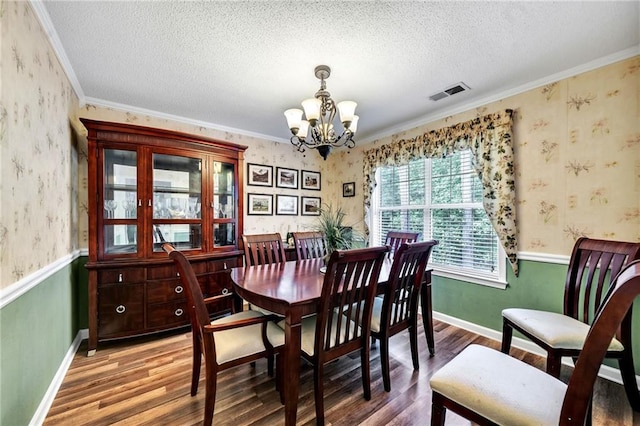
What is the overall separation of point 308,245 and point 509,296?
205cm

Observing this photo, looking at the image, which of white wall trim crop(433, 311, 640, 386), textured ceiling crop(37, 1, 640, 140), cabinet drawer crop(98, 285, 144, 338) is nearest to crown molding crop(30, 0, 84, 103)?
textured ceiling crop(37, 1, 640, 140)

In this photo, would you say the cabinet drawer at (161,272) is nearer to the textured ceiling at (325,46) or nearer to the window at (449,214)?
the textured ceiling at (325,46)

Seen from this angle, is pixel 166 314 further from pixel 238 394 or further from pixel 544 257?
pixel 544 257

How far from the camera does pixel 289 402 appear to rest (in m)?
1.40

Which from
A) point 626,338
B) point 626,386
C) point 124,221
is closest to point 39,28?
point 124,221

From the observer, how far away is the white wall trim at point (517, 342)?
6.46 feet

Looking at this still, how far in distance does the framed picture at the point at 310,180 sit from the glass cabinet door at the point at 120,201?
2.28m

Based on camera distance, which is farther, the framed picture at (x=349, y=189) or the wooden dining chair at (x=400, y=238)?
the framed picture at (x=349, y=189)

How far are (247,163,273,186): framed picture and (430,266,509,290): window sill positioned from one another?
2542 millimetres

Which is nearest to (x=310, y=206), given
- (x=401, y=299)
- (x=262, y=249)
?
(x=262, y=249)

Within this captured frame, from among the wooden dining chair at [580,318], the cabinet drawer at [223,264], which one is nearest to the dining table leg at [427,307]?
the wooden dining chair at [580,318]

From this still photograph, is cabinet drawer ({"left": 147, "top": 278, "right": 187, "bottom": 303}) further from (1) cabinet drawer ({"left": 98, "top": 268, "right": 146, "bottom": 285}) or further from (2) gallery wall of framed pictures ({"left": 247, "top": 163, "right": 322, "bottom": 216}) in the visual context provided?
(2) gallery wall of framed pictures ({"left": 247, "top": 163, "right": 322, "bottom": 216})

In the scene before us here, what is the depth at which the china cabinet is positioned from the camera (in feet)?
7.95

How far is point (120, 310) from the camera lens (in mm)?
2484
